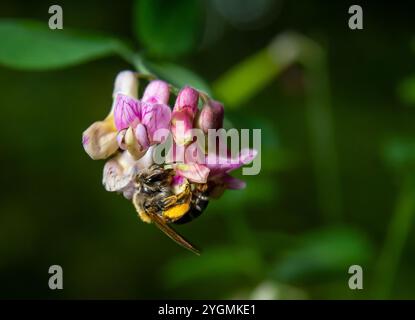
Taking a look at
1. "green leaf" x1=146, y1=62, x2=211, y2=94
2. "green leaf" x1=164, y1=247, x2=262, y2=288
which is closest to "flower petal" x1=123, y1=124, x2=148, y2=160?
"green leaf" x1=146, y1=62, x2=211, y2=94

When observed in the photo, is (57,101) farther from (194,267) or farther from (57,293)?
(194,267)

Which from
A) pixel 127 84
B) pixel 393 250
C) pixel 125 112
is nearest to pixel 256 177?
pixel 393 250

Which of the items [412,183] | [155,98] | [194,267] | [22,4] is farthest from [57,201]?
[155,98]

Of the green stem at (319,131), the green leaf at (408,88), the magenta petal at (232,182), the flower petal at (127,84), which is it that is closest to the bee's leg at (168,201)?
the magenta petal at (232,182)

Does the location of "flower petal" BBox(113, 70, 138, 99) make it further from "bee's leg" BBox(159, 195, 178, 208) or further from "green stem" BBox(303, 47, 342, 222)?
"green stem" BBox(303, 47, 342, 222)

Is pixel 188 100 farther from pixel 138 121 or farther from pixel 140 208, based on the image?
pixel 140 208

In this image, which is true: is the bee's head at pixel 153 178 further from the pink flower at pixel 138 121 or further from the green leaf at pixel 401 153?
the green leaf at pixel 401 153
